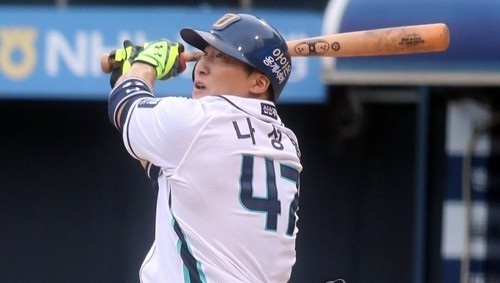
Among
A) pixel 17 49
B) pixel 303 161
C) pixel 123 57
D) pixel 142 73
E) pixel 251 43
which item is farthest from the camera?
pixel 303 161

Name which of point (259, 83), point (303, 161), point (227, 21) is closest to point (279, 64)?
point (259, 83)

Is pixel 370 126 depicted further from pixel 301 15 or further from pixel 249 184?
pixel 249 184

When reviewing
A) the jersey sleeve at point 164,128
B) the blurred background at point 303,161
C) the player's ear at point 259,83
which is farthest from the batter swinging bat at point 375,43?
the blurred background at point 303,161

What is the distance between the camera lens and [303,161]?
678 cm

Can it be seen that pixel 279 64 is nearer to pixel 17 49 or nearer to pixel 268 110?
pixel 268 110

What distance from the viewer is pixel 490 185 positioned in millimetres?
6379

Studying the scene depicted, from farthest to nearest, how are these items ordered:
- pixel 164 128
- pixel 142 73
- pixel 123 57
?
pixel 123 57, pixel 142 73, pixel 164 128

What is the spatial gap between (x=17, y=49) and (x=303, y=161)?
5.45 ft

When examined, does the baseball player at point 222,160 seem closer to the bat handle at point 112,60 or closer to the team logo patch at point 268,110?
the team logo patch at point 268,110

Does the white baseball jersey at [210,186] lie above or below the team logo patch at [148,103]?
below

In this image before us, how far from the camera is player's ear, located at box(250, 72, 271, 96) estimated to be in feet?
10.4

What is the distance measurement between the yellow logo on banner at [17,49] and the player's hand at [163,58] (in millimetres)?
2806

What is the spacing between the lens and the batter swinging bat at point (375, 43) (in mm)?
3377

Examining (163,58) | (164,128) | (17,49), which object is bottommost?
(164,128)
